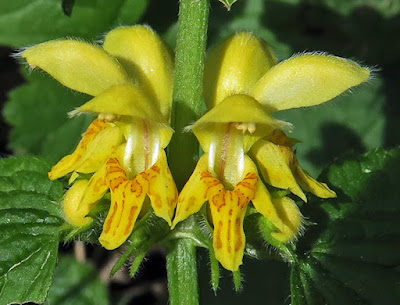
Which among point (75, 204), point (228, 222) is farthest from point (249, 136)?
point (75, 204)

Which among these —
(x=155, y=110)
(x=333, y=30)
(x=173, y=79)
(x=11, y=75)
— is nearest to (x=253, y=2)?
(x=333, y=30)

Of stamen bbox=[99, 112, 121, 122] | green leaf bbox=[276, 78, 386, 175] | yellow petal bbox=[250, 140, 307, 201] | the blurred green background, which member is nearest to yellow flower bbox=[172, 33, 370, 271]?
yellow petal bbox=[250, 140, 307, 201]

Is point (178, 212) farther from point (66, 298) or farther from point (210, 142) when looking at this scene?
point (66, 298)

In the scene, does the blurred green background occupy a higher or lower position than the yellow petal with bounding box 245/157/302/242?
lower

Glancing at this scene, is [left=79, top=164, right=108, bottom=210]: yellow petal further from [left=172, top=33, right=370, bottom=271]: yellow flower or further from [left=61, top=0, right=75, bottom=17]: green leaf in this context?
[left=61, top=0, right=75, bottom=17]: green leaf

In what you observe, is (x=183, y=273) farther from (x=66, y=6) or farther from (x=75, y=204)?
(x=66, y=6)
